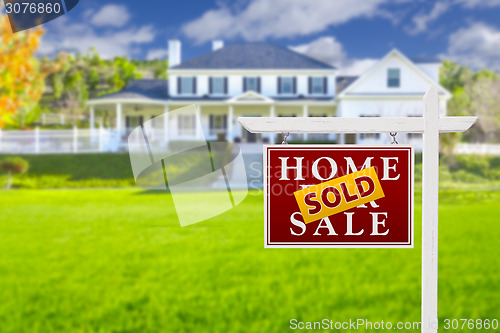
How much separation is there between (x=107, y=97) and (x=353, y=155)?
23236 mm

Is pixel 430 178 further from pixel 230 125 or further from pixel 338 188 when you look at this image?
pixel 230 125

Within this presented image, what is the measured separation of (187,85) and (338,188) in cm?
2367

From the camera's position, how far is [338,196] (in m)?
1.62

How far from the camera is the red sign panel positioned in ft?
5.23

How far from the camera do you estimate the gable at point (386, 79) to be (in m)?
21.1

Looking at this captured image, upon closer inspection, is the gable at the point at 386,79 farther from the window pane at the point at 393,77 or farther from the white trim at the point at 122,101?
the white trim at the point at 122,101

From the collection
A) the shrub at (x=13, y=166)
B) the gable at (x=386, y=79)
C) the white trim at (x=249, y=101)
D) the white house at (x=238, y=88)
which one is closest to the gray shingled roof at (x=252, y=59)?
the white house at (x=238, y=88)

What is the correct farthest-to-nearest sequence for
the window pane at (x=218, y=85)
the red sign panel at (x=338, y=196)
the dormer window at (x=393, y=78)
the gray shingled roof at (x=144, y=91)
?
the window pane at (x=218, y=85) → the gray shingled roof at (x=144, y=91) → the dormer window at (x=393, y=78) → the red sign panel at (x=338, y=196)

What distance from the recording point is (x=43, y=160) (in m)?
19.0

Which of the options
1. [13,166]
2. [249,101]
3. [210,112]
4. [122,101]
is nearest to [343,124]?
[13,166]

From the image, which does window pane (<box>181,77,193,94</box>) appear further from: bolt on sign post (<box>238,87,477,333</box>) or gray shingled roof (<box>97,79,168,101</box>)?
bolt on sign post (<box>238,87,477,333</box>)

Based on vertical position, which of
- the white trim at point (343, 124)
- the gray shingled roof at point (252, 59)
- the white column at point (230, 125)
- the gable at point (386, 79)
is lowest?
the white trim at point (343, 124)

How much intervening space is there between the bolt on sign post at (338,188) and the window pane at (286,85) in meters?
23.2

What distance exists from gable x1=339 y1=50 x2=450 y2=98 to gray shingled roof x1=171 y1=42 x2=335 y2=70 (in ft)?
11.8
